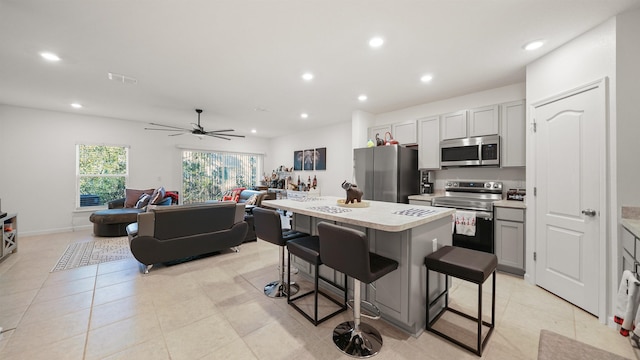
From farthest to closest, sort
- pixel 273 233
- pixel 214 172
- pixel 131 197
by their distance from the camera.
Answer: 1. pixel 214 172
2. pixel 131 197
3. pixel 273 233

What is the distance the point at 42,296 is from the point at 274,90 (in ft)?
11.9

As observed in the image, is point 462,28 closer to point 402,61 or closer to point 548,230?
point 402,61

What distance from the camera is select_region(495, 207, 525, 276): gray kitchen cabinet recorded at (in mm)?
2852

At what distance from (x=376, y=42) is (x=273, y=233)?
2164 mm

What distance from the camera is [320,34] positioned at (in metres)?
2.28

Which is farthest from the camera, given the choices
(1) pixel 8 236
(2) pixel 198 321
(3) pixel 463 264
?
(1) pixel 8 236

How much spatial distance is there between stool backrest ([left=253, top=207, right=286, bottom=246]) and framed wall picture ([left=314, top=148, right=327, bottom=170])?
421cm

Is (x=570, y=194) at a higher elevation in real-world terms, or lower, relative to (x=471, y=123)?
lower

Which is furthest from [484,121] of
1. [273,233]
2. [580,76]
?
[273,233]

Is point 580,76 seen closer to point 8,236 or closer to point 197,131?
point 197,131

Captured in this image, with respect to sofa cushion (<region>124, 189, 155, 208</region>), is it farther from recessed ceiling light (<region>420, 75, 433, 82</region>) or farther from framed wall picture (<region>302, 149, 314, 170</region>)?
recessed ceiling light (<region>420, 75, 433, 82</region>)

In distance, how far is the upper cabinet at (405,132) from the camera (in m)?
4.24

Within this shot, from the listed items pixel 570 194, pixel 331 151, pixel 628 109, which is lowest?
pixel 570 194

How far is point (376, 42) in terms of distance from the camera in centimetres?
239
